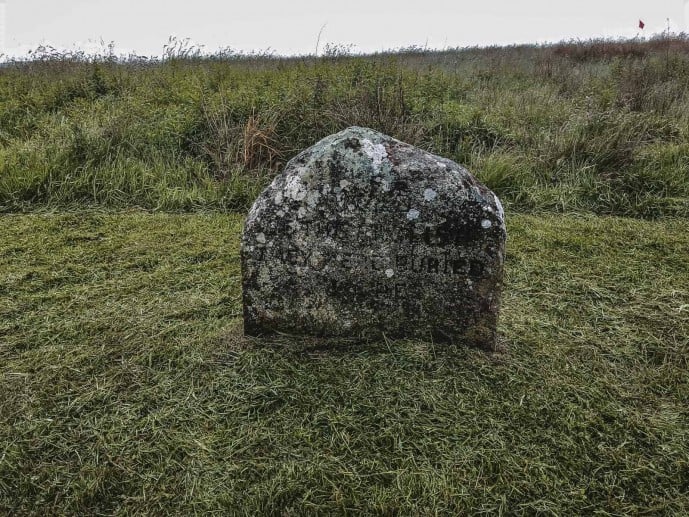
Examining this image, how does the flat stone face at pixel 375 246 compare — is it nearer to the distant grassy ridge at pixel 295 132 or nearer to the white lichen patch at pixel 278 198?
the white lichen patch at pixel 278 198

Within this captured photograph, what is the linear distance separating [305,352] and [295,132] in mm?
4505

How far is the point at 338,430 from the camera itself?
7.42ft

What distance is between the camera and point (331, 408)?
2391mm

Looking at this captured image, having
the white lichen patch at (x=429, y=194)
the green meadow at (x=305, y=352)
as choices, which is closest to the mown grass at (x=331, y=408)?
the green meadow at (x=305, y=352)

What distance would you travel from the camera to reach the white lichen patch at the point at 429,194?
2.52 meters

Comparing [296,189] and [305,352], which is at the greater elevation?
[296,189]

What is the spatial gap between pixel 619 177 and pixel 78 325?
5.80 m

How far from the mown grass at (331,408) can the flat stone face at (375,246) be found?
0.18 metres

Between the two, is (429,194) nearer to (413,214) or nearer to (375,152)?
(413,214)

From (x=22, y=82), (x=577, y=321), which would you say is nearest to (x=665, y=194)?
(x=577, y=321)

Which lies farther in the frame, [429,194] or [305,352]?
[305,352]

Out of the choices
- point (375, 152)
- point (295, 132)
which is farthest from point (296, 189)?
point (295, 132)

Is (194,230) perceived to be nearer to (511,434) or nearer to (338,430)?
(338,430)

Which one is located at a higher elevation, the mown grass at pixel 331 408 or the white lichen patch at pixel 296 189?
the white lichen patch at pixel 296 189
